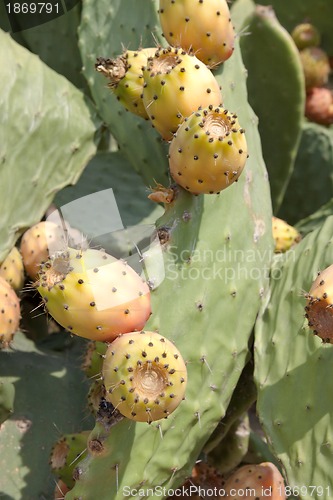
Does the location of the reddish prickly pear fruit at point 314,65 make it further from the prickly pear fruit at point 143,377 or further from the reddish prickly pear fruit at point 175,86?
the prickly pear fruit at point 143,377

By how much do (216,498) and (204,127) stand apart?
86 cm

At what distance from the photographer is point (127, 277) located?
121 centimetres

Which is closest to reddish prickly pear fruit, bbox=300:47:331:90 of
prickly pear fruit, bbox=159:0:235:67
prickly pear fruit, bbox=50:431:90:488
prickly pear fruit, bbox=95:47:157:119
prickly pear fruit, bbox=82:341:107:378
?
prickly pear fruit, bbox=159:0:235:67

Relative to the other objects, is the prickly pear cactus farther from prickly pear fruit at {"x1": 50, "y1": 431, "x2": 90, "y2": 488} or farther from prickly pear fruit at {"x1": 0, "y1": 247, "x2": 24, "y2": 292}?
prickly pear fruit at {"x1": 0, "y1": 247, "x2": 24, "y2": 292}

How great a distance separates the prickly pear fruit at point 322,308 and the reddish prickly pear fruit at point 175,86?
0.42m

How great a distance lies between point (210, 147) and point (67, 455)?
0.74 meters

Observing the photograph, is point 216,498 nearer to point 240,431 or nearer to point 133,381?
point 240,431

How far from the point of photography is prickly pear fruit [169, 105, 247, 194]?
126 cm

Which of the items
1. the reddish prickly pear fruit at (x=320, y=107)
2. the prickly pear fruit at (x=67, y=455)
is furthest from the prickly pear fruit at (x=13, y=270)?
the reddish prickly pear fruit at (x=320, y=107)

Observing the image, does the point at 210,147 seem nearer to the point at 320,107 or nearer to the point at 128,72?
the point at 128,72

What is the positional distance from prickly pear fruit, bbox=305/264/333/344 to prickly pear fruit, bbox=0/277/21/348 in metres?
0.69

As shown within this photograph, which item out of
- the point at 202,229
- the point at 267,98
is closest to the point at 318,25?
the point at 267,98

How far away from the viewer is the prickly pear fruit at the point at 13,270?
1748mm

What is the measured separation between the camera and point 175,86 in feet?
4.38
